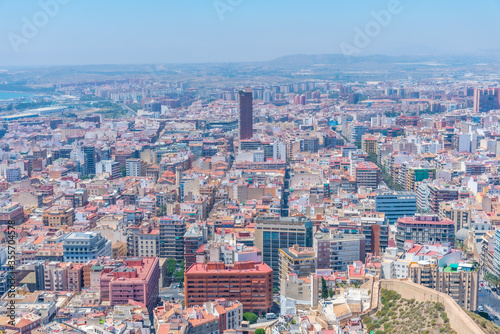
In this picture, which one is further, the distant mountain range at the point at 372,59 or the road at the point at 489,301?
the distant mountain range at the point at 372,59

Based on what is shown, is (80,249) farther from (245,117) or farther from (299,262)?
(245,117)

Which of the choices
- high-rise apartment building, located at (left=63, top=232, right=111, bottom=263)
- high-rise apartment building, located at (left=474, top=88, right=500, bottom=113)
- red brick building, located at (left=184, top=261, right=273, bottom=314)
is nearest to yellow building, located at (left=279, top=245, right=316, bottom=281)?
red brick building, located at (left=184, top=261, right=273, bottom=314)

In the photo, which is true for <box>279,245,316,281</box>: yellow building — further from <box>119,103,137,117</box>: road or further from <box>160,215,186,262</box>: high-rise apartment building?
<box>119,103,137,117</box>: road

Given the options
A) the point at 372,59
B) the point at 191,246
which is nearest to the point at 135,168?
the point at 191,246

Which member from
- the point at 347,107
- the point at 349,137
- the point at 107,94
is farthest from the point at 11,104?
the point at 349,137

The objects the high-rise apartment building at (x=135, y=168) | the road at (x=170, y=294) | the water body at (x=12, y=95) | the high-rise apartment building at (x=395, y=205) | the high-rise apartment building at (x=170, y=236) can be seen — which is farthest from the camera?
the water body at (x=12, y=95)

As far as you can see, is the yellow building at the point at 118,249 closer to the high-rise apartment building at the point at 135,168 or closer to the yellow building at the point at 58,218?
the yellow building at the point at 58,218

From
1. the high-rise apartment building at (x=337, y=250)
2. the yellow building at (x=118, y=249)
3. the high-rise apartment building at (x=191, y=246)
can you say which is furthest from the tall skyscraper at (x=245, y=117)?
the high-rise apartment building at (x=337, y=250)

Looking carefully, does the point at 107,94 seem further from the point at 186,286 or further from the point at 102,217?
the point at 186,286
